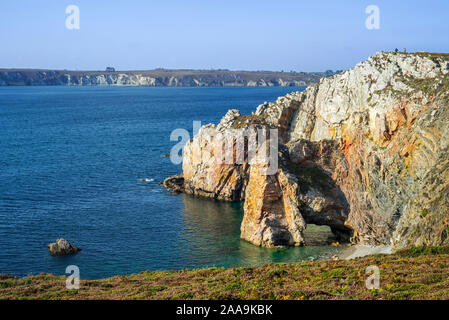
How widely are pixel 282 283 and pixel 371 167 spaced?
87.9 ft

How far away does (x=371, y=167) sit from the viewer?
51.6 metres

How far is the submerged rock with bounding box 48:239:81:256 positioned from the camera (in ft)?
159

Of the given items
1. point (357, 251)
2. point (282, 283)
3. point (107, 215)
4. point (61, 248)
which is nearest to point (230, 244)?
point (357, 251)

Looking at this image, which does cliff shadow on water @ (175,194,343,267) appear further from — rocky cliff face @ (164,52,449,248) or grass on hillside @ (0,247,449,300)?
grass on hillside @ (0,247,449,300)

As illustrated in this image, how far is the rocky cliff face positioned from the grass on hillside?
20.1 feet

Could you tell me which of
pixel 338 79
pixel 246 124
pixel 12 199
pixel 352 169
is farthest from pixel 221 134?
pixel 12 199

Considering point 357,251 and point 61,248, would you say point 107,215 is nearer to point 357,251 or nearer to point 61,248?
point 61,248

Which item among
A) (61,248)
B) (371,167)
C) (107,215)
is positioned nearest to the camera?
(61,248)

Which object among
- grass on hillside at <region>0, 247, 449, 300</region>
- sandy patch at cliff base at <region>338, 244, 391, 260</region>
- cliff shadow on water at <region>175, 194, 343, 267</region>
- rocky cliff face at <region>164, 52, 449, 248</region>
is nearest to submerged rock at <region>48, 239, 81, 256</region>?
grass on hillside at <region>0, 247, 449, 300</region>

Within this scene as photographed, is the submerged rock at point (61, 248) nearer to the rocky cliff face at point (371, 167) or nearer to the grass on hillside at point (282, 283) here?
the grass on hillside at point (282, 283)

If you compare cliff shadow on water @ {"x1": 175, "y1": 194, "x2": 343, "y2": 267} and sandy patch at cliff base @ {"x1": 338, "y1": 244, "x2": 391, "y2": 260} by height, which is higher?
sandy patch at cliff base @ {"x1": 338, "y1": 244, "x2": 391, "y2": 260}

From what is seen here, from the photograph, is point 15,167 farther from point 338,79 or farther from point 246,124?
point 338,79

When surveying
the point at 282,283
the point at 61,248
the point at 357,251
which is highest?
the point at 282,283
